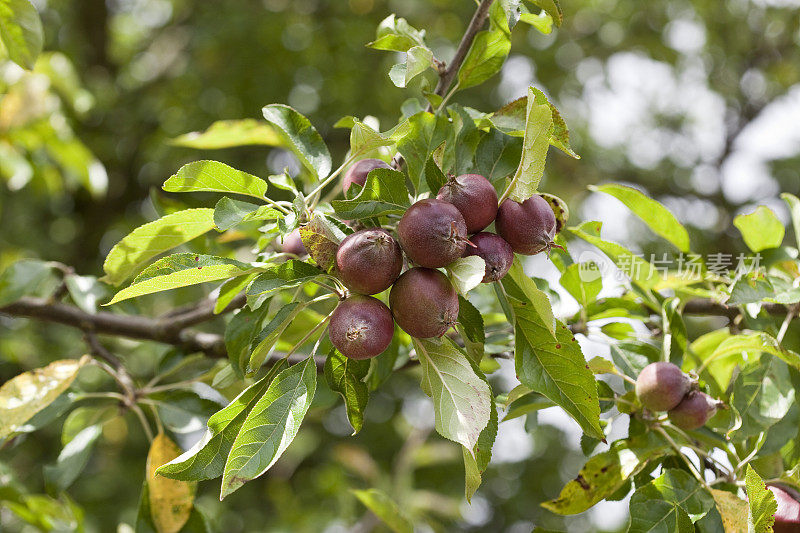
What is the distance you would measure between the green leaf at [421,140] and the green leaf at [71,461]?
→ 0.99m

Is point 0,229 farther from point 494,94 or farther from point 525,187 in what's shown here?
point 525,187

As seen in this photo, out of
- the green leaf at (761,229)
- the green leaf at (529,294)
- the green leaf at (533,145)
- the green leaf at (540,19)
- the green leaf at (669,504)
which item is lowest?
the green leaf at (669,504)

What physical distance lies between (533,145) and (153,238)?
59cm

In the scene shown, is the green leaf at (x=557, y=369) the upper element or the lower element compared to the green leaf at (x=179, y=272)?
lower

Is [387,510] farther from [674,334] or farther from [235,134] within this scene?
[235,134]

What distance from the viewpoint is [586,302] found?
131cm

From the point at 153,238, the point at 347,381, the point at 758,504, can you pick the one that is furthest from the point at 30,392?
the point at 758,504

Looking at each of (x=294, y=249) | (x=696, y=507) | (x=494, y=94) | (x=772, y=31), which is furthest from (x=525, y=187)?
(x=772, y=31)

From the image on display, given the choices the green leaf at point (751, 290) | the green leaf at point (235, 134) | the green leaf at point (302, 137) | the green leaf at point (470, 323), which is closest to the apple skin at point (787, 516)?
the green leaf at point (751, 290)

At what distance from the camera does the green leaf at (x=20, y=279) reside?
139cm

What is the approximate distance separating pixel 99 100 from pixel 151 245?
263cm

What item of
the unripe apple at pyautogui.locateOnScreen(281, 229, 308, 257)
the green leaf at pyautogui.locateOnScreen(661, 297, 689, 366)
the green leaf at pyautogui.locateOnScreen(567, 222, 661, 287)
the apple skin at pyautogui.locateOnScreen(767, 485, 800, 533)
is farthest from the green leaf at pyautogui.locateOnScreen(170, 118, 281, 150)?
the apple skin at pyautogui.locateOnScreen(767, 485, 800, 533)

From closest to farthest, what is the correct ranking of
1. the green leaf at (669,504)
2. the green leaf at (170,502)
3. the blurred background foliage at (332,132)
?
the green leaf at (669,504), the green leaf at (170,502), the blurred background foliage at (332,132)

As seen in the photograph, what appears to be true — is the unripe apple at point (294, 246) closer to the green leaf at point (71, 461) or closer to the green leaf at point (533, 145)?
the green leaf at point (533, 145)
